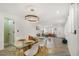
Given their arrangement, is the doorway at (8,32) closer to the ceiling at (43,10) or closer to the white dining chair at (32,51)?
the ceiling at (43,10)

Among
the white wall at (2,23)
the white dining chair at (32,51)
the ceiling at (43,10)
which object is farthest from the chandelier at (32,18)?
the white dining chair at (32,51)

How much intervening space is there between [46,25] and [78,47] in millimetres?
509

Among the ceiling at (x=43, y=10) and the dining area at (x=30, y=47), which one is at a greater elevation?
the ceiling at (x=43, y=10)

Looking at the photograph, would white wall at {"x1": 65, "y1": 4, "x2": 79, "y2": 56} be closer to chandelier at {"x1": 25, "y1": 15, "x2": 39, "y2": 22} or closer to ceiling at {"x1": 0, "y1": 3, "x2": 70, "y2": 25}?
ceiling at {"x1": 0, "y1": 3, "x2": 70, "y2": 25}

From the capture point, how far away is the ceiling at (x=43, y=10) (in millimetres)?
1739

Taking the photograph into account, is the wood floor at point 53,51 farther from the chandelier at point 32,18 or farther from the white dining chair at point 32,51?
the chandelier at point 32,18

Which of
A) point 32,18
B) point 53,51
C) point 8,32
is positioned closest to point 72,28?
point 53,51

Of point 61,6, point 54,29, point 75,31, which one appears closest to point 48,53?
point 54,29

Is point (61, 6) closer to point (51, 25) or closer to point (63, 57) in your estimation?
point (51, 25)

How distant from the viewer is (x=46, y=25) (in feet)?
5.74

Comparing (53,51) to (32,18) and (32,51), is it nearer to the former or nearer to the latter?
(32,51)

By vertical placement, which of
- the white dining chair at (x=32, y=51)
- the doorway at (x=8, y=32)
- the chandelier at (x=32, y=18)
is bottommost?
the white dining chair at (x=32, y=51)

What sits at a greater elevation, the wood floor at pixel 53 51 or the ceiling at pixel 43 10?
the ceiling at pixel 43 10

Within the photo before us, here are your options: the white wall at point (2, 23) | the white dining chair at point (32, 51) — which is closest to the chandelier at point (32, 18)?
the white wall at point (2, 23)
